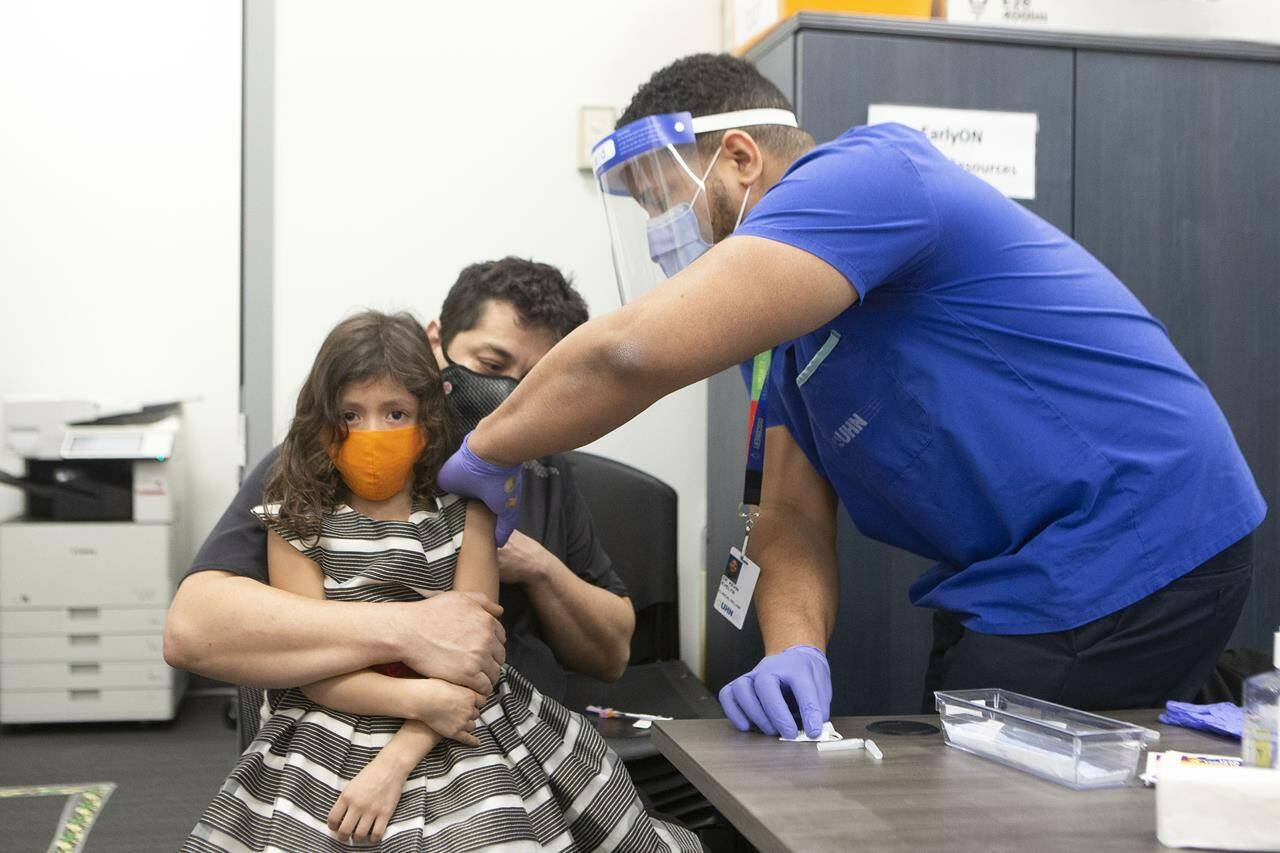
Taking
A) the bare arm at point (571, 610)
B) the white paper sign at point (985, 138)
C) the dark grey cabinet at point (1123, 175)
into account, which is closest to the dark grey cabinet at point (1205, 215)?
the dark grey cabinet at point (1123, 175)

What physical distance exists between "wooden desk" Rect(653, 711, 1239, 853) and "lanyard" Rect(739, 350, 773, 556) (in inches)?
17.9

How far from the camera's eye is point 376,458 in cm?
148

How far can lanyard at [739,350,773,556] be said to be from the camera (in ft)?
5.21

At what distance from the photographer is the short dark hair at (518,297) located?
189 cm

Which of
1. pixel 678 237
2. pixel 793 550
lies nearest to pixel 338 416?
pixel 678 237

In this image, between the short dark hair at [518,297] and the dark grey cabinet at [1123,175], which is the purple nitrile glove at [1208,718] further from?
the dark grey cabinet at [1123,175]

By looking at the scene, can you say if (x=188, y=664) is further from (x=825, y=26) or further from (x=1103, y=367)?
(x=825, y=26)

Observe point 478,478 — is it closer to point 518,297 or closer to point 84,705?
point 518,297

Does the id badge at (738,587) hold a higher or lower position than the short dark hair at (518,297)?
lower

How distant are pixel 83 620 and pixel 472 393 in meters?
1.98

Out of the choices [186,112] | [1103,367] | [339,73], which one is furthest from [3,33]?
[1103,367]

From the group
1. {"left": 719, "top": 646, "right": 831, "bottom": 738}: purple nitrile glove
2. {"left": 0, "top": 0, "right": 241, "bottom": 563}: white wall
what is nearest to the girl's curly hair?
{"left": 719, "top": 646, "right": 831, "bottom": 738}: purple nitrile glove

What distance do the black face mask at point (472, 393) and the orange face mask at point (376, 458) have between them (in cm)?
18

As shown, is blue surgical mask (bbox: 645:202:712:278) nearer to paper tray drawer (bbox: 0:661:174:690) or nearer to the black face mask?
the black face mask
